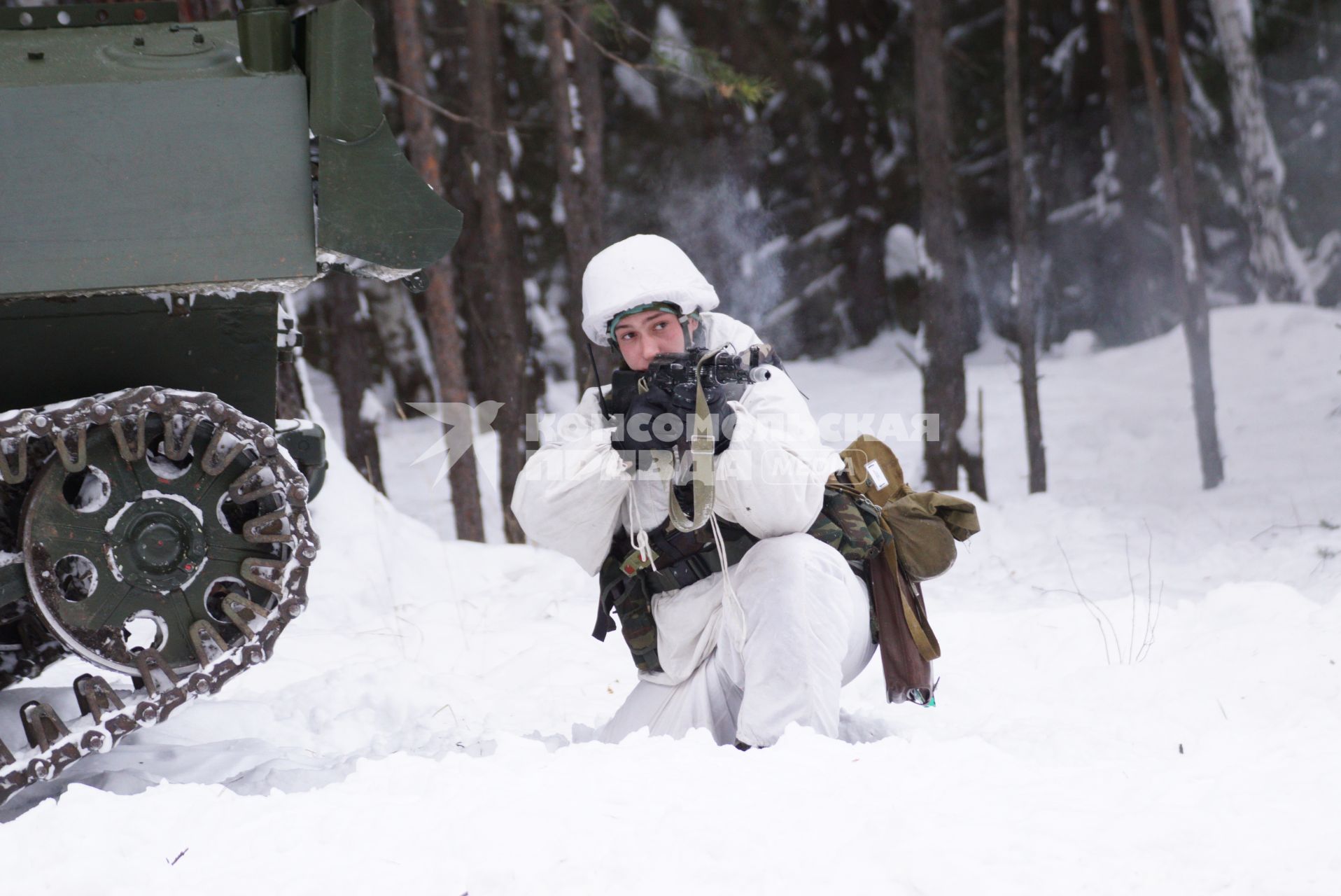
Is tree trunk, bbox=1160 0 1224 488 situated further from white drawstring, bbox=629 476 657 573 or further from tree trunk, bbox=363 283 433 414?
white drawstring, bbox=629 476 657 573

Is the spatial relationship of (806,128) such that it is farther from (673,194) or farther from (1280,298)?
(1280,298)

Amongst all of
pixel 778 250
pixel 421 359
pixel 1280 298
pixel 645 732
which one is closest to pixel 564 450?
pixel 645 732

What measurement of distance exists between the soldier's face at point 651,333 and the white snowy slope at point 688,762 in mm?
1039

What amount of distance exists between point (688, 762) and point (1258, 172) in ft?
50.2

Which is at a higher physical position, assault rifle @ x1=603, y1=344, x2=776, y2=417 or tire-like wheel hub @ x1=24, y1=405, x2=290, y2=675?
assault rifle @ x1=603, y1=344, x2=776, y2=417

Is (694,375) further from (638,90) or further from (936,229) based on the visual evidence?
(638,90)

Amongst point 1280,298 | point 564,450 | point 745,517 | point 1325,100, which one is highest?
point 1325,100

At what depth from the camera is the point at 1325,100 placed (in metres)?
15.9

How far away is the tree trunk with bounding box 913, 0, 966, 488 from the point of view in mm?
10477

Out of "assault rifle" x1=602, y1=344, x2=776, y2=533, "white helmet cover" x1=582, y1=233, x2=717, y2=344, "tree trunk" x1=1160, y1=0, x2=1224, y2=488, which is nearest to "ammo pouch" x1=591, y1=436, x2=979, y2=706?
"assault rifle" x1=602, y1=344, x2=776, y2=533

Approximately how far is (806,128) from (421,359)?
612cm

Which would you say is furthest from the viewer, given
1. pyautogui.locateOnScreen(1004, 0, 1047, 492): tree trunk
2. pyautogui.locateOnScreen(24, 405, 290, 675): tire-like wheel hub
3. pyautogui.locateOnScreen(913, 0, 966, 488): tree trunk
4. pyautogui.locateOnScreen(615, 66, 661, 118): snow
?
pyautogui.locateOnScreen(615, 66, 661, 118): snow

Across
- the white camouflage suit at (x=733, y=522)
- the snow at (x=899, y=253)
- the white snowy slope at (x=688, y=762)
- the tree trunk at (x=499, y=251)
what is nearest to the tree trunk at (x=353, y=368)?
the tree trunk at (x=499, y=251)

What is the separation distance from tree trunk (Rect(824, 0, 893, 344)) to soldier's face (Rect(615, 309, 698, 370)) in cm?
1361
